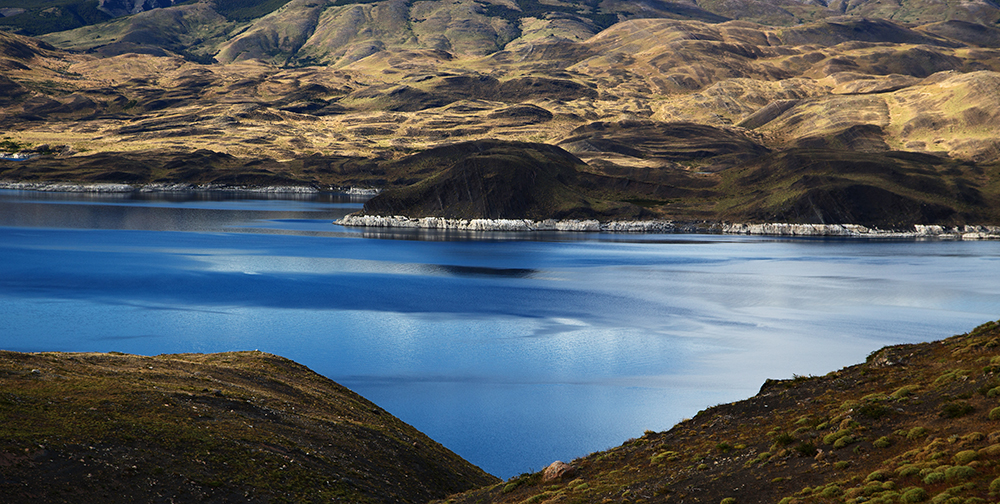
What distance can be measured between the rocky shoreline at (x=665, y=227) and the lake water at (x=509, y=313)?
62.3 feet

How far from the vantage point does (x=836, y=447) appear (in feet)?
63.5

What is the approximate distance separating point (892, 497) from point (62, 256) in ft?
367

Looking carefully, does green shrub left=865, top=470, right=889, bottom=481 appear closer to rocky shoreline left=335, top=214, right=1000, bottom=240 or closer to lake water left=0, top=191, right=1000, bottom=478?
lake water left=0, top=191, right=1000, bottom=478

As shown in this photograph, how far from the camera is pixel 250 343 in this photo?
5866 centimetres

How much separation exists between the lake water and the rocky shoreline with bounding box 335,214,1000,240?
747 inches

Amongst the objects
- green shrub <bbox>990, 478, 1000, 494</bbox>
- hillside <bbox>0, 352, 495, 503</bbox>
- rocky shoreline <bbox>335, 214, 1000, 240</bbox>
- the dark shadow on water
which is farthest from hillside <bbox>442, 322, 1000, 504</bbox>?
rocky shoreline <bbox>335, 214, 1000, 240</bbox>

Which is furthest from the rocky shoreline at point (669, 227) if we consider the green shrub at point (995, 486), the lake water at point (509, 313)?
the green shrub at point (995, 486)

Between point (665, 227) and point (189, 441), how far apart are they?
484 ft

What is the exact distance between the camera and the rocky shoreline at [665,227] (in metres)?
155

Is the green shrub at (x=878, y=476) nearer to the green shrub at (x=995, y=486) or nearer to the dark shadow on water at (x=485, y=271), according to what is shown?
the green shrub at (x=995, y=486)

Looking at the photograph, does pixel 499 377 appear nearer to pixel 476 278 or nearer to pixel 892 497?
pixel 892 497

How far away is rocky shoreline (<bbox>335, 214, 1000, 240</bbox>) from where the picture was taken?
15512 centimetres

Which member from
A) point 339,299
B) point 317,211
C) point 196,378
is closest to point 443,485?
point 196,378

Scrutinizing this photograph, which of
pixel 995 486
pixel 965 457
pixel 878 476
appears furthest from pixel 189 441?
pixel 995 486
